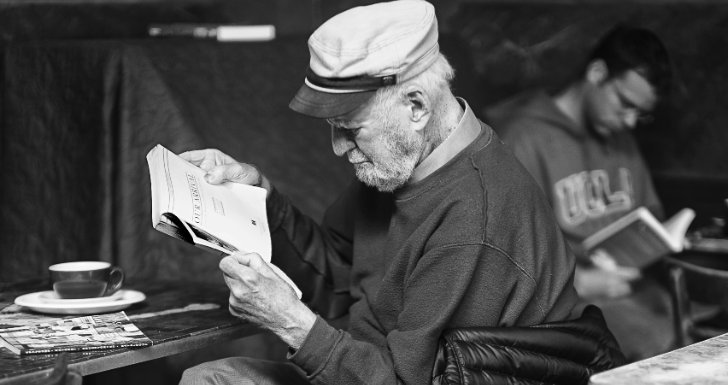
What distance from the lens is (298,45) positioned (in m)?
3.76

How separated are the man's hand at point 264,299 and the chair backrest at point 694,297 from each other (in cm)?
129

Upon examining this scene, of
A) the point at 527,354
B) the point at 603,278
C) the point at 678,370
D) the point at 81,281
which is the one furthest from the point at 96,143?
the point at 678,370

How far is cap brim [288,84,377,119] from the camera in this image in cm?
224

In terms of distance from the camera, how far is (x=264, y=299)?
2.13m

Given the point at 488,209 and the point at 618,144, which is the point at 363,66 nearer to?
the point at 488,209

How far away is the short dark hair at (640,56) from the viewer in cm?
383

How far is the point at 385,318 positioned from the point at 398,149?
37 centimetres

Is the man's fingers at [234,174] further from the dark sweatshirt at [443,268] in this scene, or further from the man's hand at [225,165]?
the dark sweatshirt at [443,268]

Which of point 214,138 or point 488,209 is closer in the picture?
point 488,209

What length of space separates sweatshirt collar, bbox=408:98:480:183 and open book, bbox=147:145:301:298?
0.36 meters

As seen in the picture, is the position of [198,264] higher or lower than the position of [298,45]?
lower

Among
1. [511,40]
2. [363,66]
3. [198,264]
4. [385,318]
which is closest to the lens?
[363,66]

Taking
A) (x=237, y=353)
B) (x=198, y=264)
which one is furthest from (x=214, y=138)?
(x=237, y=353)

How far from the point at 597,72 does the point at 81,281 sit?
2.19 metres
